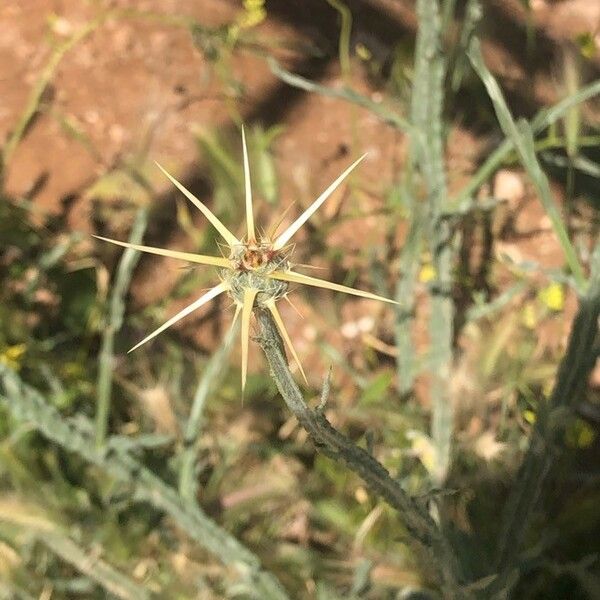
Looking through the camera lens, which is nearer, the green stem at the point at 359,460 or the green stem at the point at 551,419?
the green stem at the point at 359,460

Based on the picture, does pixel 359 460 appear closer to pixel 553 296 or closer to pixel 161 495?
pixel 161 495

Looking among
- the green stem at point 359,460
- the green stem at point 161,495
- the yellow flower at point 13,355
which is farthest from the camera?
the yellow flower at point 13,355

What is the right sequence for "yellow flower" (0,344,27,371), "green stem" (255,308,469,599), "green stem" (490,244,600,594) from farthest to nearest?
1. "yellow flower" (0,344,27,371)
2. "green stem" (490,244,600,594)
3. "green stem" (255,308,469,599)

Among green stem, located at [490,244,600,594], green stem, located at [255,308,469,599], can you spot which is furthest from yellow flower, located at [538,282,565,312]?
green stem, located at [255,308,469,599]

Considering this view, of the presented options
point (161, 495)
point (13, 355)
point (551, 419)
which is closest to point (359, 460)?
point (551, 419)

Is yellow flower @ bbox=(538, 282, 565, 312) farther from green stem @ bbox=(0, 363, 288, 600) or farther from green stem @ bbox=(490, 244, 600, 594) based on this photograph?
green stem @ bbox=(0, 363, 288, 600)

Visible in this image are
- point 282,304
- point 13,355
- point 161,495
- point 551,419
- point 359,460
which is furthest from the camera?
point 282,304

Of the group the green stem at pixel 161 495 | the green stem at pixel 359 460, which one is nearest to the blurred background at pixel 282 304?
the green stem at pixel 161 495

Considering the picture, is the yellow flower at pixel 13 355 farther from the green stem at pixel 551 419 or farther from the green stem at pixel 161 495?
the green stem at pixel 551 419

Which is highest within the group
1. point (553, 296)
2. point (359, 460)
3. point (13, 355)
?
point (553, 296)
